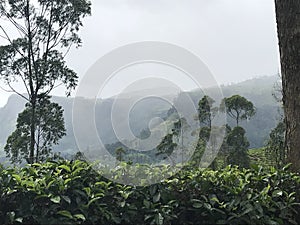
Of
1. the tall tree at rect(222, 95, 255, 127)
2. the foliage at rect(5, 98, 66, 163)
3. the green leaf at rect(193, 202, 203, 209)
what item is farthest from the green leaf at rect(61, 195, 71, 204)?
the foliage at rect(5, 98, 66, 163)

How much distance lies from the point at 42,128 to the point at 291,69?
8012 mm

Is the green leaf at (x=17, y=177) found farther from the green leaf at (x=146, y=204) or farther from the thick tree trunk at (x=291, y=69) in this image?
the thick tree trunk at (x=291, y=69)

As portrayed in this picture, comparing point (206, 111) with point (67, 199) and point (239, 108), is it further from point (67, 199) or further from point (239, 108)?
point (239, 108)

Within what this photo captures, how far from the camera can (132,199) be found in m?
1.79

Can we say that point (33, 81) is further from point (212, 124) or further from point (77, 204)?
point (77, 204)

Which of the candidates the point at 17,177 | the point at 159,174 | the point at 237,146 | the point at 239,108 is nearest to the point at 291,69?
the point at 159,174

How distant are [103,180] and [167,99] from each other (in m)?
1.00

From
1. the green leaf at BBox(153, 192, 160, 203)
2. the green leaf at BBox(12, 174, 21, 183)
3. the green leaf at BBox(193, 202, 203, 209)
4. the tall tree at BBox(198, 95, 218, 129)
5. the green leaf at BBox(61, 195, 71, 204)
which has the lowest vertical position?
the green leaf at BBox(193, 202, 203, 209)

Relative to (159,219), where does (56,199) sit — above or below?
above

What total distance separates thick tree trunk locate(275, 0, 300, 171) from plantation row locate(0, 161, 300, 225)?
50 centimetres

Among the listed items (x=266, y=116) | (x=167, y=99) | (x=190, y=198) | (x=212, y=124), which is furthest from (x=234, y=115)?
(x=190, y=198)

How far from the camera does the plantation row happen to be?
1664 millimetres

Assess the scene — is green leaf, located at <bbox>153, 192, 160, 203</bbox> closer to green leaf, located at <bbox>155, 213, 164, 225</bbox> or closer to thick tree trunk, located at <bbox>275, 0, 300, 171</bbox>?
green leaf, located at <bbox>155, 213, 164, 225</bbox>

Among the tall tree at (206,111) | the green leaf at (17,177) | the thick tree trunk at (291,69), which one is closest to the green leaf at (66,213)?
the green leaf at (17,177)
